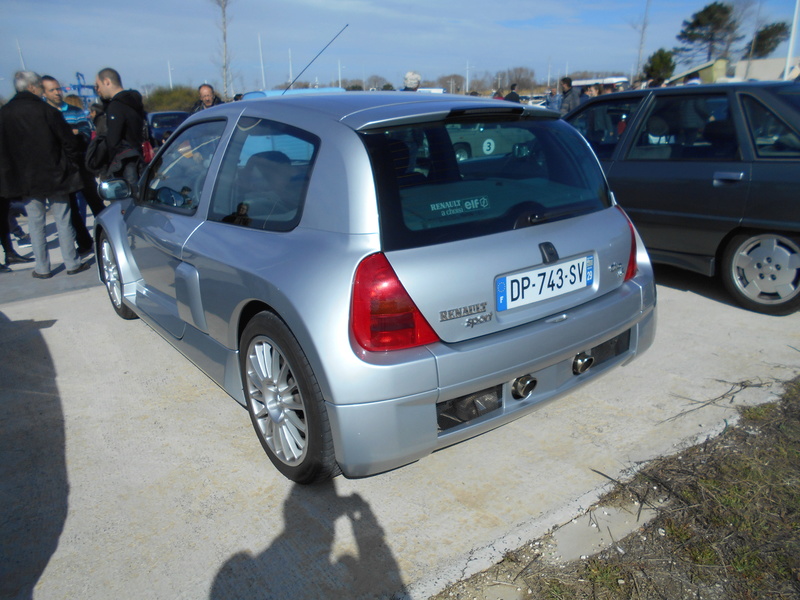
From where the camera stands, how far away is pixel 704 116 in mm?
4672

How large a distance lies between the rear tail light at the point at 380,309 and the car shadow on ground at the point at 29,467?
1.49 meters

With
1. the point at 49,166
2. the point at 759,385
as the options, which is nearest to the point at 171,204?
the point at 49,166

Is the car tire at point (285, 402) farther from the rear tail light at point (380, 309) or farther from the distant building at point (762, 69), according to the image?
the distant building at point (762, 69)

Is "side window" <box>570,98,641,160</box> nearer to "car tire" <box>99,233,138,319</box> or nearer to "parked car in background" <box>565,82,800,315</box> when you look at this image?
"parked car in background" <box>565,82,800,315</box>

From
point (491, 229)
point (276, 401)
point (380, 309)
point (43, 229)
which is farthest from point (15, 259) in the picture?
point (491, 229)

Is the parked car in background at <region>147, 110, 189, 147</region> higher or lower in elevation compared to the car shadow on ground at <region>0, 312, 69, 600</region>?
higher

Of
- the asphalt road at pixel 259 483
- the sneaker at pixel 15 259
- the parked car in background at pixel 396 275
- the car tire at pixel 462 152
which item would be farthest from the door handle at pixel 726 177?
the sneaker at pixel 15 259

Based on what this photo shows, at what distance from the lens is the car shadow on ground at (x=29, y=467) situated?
2254 mm

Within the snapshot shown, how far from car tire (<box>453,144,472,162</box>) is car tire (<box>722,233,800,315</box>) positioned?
2798 mm

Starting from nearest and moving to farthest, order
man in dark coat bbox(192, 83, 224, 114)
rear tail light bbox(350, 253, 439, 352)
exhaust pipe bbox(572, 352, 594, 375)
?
rear tail light bbox(350, 253, 439, 352) < exhaust pipe bbox(572, 352, 594, 375) < man in dark coat bbox(192, 83, 224, 114)

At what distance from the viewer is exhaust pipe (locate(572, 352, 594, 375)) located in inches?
105

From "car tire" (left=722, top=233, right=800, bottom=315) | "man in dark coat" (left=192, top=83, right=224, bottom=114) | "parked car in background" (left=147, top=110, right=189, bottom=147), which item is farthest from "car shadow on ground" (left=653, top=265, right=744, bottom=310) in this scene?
"parked car in background" (left=147, top=110, right=189, bottom=147)

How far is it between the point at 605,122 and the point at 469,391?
13.5 feet

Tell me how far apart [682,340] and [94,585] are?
3598mm
